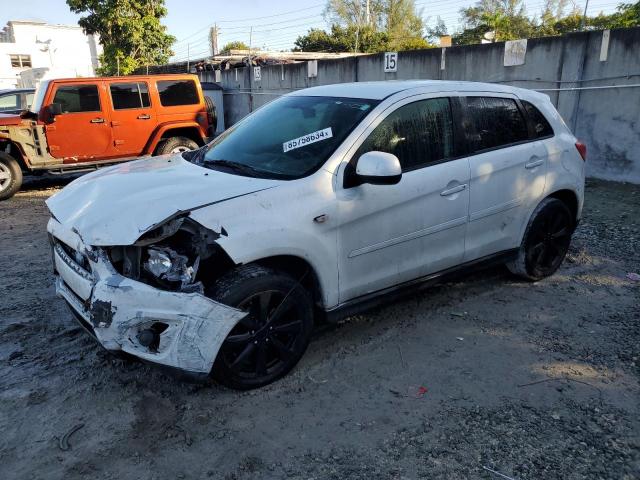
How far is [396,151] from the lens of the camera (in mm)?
3490

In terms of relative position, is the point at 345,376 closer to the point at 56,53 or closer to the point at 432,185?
the point at 432,185

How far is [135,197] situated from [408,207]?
5.62ft

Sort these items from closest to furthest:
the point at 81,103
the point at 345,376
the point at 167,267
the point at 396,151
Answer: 1. the point at 167,267
2. the point at 345,376
3. the point at 396,151
4. the point at 81,103

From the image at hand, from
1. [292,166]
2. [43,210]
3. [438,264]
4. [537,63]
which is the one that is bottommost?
[43,210]

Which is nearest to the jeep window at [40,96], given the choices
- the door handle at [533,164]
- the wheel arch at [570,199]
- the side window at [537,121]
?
the side window at [537,121]

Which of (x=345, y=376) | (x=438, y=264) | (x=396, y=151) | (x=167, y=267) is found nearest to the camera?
(x=167, y=267)

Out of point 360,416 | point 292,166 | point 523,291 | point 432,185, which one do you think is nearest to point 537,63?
point 523,291

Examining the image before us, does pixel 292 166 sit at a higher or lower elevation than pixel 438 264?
higher

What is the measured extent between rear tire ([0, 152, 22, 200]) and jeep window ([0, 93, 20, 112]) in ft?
9.25

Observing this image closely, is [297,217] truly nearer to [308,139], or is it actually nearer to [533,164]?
[308,139]

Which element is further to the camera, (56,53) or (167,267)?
(56,53)

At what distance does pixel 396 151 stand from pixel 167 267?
66.4 inches

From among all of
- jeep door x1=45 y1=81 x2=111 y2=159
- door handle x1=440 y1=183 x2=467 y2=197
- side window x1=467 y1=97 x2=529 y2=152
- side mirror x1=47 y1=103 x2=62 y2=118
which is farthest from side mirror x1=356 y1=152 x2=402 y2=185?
jeep door x1=45 y1=81 x2=111 y2=159

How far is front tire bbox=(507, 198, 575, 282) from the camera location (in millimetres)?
4418
